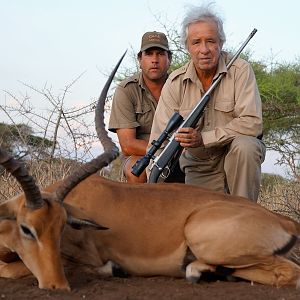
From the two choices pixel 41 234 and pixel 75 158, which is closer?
pixel 41 234

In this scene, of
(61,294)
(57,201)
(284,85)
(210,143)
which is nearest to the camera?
(61,294)

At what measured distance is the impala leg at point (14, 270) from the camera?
4863mm

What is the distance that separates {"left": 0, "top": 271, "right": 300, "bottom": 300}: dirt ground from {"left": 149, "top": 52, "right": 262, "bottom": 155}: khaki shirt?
181 cm

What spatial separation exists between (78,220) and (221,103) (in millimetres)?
2378

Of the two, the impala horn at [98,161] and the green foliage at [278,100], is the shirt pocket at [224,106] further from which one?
the green foliage at [278,100]

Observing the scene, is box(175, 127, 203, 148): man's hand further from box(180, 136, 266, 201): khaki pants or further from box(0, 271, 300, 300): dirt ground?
box(0, 271, 300, 300): dirt ground

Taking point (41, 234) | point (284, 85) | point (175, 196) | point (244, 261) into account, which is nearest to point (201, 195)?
point (175, 196)

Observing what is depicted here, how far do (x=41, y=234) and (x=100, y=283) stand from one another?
62 centimetres

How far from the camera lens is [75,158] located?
9.55 meters

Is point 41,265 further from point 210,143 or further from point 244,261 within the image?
point 210,143

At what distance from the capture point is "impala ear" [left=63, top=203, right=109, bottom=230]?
476cm

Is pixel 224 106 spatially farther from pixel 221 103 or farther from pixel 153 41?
pixel 153 41

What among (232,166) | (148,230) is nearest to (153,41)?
(232,166)

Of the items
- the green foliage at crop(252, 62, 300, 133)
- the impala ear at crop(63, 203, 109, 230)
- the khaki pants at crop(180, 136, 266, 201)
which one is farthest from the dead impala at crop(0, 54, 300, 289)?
the green foliage at crop(252, 62, 300, 133)
